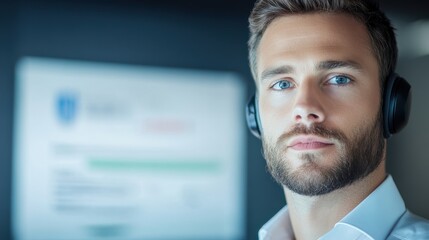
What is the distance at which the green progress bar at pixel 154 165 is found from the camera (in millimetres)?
2533

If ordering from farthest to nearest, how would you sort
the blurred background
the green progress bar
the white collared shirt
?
the green progress bar < the blurred background < the white collared shirt

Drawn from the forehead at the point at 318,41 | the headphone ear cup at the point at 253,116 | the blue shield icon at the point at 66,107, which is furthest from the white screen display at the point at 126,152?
the forehead at the point at 318,41

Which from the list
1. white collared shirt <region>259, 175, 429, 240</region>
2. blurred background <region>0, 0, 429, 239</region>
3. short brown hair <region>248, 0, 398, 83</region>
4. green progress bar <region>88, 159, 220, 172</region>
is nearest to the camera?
white collared shirt <region>259, 175, 429, 240</region>

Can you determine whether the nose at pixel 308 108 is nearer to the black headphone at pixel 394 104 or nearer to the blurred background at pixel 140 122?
the black headphone at pixel 394 104

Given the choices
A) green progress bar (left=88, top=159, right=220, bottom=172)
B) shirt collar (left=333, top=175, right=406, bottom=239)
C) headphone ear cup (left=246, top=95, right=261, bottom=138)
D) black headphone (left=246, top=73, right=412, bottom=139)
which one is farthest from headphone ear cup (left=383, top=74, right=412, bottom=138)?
green progress bar (left=88, top=159, right=220, bottom=172)

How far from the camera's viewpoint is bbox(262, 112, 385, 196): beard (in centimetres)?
103

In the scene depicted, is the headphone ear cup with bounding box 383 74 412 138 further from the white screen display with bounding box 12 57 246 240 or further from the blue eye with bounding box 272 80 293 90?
the white screen display with bounding box 12 57 246 240

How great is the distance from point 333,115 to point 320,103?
3cm

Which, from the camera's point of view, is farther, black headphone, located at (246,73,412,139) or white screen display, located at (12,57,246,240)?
white screen display, located at (12,57,246,240)

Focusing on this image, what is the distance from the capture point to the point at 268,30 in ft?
3.92

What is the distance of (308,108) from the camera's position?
3.37 ft

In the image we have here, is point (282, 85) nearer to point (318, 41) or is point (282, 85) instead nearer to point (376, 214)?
point (318, 41)

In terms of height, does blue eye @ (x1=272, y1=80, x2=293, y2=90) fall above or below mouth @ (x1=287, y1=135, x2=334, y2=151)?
above

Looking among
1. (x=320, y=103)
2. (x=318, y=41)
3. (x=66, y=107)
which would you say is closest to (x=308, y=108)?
(x=320, y=103)
